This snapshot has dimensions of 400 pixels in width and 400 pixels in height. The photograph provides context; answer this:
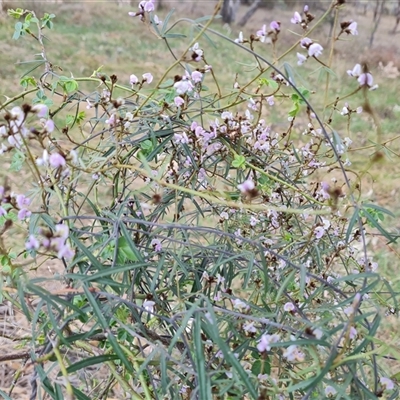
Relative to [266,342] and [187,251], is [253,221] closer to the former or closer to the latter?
[187,251]

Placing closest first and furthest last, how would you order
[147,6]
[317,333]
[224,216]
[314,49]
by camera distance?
[317,333]
[314,49]
[147,6]
[224,216]

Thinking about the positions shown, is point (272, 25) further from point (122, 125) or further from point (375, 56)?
point (375, 56)

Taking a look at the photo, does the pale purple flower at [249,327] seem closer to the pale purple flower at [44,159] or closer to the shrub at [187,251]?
the shrub at [187,251]

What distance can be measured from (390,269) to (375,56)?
5.10 m

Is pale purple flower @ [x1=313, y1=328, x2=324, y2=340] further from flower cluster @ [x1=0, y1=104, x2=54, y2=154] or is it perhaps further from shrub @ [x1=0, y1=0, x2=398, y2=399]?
flower cluster @ [x1=0, y1=104, x2=54, y2=154]

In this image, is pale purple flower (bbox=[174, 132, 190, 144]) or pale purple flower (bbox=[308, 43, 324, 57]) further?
pale purple flower (bbox=[174, 132, 190, 144])

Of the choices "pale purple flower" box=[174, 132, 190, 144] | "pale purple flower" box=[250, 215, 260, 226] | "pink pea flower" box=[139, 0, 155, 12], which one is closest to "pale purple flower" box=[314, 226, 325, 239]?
"pale purple flower" box=[250, 215, 260, 226]

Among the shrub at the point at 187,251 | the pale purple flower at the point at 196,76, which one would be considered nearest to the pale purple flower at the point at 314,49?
the shrub at the point at 187,251

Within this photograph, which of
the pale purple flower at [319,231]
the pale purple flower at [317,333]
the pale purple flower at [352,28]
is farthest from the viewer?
the pale purple flower at [319,231]

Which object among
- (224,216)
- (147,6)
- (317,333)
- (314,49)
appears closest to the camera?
(317,333)

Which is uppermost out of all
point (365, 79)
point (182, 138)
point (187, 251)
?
point (365, 79)

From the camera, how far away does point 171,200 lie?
69cm

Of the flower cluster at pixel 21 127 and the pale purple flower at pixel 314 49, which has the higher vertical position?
the pale purple flower at pixel 314 49

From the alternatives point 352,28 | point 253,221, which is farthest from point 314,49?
point 253,221
